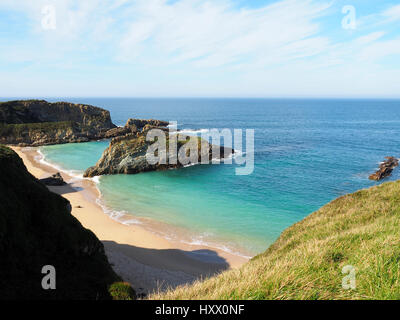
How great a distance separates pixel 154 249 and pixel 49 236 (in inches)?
354

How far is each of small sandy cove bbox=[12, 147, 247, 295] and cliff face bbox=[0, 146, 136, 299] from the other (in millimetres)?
2886

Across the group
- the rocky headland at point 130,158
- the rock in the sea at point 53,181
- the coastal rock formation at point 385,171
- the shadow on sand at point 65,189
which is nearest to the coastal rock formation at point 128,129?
the rocky headland at point 130,158

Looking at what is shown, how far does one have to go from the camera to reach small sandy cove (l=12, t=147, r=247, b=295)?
17.6m

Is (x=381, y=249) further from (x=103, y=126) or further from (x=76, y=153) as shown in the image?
(x=103, y=126)

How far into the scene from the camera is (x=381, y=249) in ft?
21.4

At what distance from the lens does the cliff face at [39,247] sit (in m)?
12.0

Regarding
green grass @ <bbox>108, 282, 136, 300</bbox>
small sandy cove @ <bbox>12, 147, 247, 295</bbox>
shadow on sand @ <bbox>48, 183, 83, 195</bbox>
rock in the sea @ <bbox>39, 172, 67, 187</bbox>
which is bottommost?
small sandy cove @ <bbox>12, 147, 247, 295</bbox>

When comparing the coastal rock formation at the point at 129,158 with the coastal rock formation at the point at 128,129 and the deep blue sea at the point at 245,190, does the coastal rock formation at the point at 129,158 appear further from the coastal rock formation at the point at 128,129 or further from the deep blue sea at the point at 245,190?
the coastal rock formation at the point at 128,129

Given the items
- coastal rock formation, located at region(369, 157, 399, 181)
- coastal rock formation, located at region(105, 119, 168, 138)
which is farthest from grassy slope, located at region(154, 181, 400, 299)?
coastal rock formation, located at region(105, 119, 168, 138)

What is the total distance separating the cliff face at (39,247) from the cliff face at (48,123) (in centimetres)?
6388

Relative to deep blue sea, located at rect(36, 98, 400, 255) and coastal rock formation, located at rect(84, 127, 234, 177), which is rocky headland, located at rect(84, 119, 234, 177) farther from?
deep blue sea, located at rect(36, 98, 400, 255)

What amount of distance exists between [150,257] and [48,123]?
237 ft

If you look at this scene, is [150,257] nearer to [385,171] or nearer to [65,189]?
[65,189]
